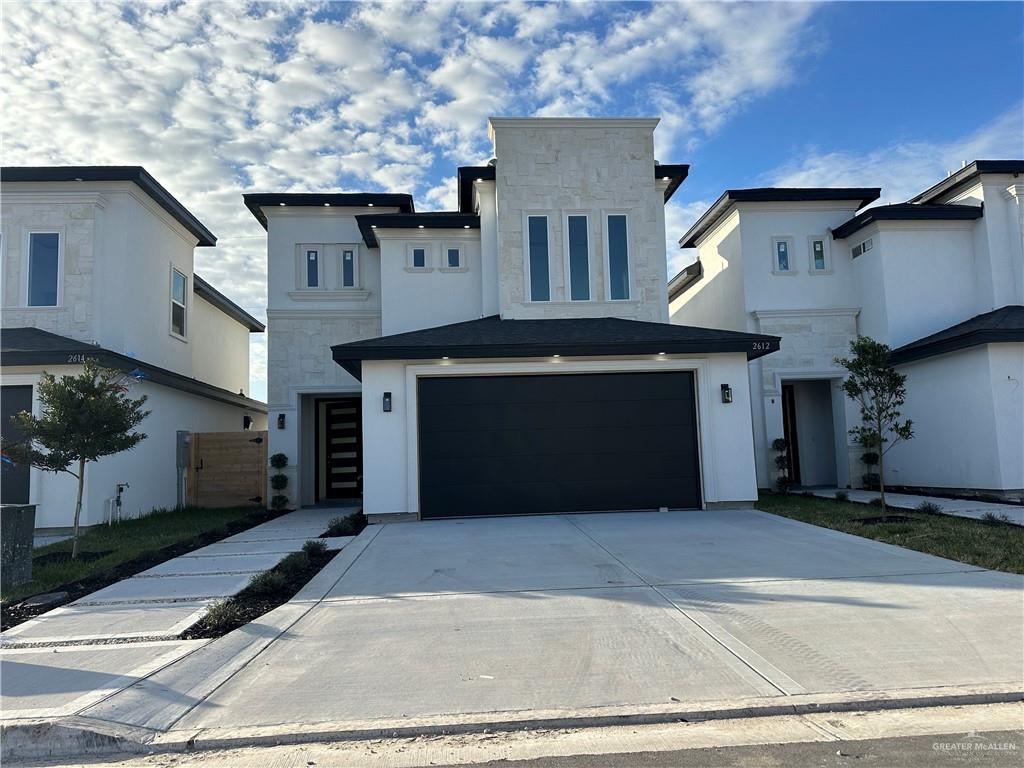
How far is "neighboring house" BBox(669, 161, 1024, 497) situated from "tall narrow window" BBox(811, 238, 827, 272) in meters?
0.03

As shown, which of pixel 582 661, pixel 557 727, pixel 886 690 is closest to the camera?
pixel 557 727

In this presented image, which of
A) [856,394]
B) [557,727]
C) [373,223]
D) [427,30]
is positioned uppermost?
[427,30]

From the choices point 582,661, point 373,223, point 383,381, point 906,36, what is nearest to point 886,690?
point 582,661

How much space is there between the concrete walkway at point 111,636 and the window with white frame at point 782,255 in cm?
1400

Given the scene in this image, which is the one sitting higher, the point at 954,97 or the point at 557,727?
the point at 954,97

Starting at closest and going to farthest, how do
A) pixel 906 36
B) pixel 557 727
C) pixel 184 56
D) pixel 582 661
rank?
pixel 557 727 < pixel 582 661 < pixel 184 56 < pixel 906 36

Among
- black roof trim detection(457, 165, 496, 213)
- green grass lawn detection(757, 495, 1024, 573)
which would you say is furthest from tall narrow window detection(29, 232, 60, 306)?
green grass lawn detection(757, 495, 1024, 573)

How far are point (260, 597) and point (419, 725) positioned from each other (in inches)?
145

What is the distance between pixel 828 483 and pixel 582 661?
15.9 meters

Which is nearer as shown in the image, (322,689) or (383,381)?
(322,689)

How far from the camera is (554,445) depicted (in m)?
12.5

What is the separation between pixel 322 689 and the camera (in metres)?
4.24

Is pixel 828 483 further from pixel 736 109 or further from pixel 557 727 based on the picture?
pixel 557 727

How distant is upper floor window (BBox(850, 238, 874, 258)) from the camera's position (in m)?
16.7
